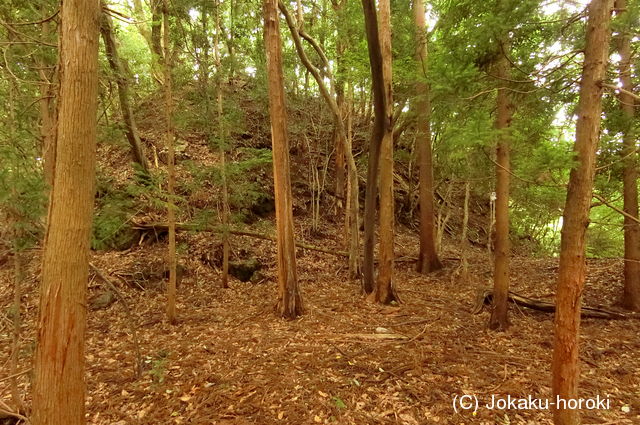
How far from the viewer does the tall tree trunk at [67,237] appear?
247 centimetres

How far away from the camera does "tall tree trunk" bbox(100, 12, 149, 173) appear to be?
7.23 meters

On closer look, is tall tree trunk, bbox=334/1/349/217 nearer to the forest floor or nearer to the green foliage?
the forest floor

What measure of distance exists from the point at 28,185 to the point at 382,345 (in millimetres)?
5340

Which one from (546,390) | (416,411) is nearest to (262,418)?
(416,411)

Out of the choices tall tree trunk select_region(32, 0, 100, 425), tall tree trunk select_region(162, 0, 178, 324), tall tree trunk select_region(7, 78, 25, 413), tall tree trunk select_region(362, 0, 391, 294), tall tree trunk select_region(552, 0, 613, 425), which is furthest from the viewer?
tall tree trunk select_region(162, 0, 178, 324)

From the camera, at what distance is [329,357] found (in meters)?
5.34

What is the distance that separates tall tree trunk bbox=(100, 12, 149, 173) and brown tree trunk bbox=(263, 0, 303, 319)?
2831 mm

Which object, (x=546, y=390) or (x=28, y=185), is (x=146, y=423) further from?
(x=546, y=390)

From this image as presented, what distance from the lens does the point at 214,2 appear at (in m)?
8.71

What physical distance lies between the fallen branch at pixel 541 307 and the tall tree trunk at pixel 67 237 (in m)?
7.04

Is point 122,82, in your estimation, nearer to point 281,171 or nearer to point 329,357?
point 281,171

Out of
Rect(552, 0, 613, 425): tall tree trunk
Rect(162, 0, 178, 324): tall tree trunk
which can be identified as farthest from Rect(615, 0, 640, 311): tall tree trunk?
Rect(162, 0, 178, 324): tall tree trunk

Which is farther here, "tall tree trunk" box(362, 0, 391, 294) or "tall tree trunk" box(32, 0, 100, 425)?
"tall tree trunk" box(362, 0, 391, 294)

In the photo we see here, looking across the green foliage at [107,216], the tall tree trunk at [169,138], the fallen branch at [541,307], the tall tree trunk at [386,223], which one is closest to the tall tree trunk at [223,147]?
the tall tree trunk at [169,138]
